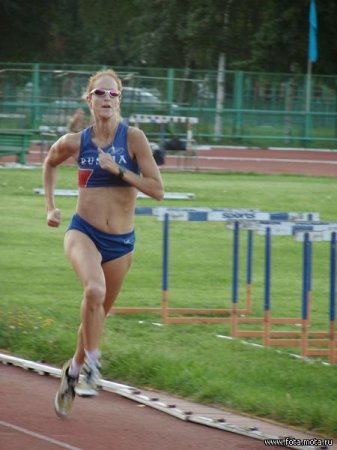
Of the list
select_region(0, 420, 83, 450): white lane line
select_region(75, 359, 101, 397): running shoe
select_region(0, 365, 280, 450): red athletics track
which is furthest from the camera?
select_region(75, 359, 101, 397): running shoe

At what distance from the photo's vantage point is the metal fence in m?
39.5

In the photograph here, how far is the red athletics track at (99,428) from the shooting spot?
6.95m

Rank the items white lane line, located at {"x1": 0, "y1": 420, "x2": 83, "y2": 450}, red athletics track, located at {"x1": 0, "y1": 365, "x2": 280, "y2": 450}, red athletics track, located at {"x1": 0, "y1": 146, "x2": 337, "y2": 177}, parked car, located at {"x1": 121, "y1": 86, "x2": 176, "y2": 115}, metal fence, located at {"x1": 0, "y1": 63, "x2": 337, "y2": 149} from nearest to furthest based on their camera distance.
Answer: white lane line, located at {"x1": 0, "y1": 420, "x2": 83, "y2": 450} → red athletics track, located at {"x1": 0, "y1": 365, "x2": 280, "y2": 450} → red athletics track, located at {"x1": 0, "y1": 146, "x2": 337, "y2": 177} → parked car, located at {"x1": 121, "y1": 86, "x2": 176, "y2": 115} → metal fence, located at {"x1": 0, "y1": 63, "x2": 337, "y2": 149}

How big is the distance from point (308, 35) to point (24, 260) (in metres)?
32.9

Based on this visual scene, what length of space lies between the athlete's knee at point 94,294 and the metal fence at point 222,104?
30989 mm

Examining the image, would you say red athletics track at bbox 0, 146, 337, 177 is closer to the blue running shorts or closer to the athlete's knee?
the blue running shorts

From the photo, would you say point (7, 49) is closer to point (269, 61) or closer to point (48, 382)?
point (269, 61)

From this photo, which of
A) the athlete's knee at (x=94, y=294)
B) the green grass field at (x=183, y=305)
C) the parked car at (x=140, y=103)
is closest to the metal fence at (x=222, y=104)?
the parked car at (x=140, y=103)

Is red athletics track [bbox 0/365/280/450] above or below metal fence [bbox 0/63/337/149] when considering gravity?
below

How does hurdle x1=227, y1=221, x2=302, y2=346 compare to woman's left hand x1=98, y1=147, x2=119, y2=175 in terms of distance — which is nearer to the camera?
woman's left hand x1=98, y1=147, x2=119, y2=175

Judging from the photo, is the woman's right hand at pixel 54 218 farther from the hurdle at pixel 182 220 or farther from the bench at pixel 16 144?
the bench at pixel 16 144

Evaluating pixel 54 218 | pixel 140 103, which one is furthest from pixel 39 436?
pixel 140 103

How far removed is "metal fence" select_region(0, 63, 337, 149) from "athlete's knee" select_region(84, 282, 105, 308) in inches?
1220

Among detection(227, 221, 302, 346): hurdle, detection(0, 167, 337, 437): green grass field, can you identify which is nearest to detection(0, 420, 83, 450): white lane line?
detection(0, 167, 337, 437): green grass field
